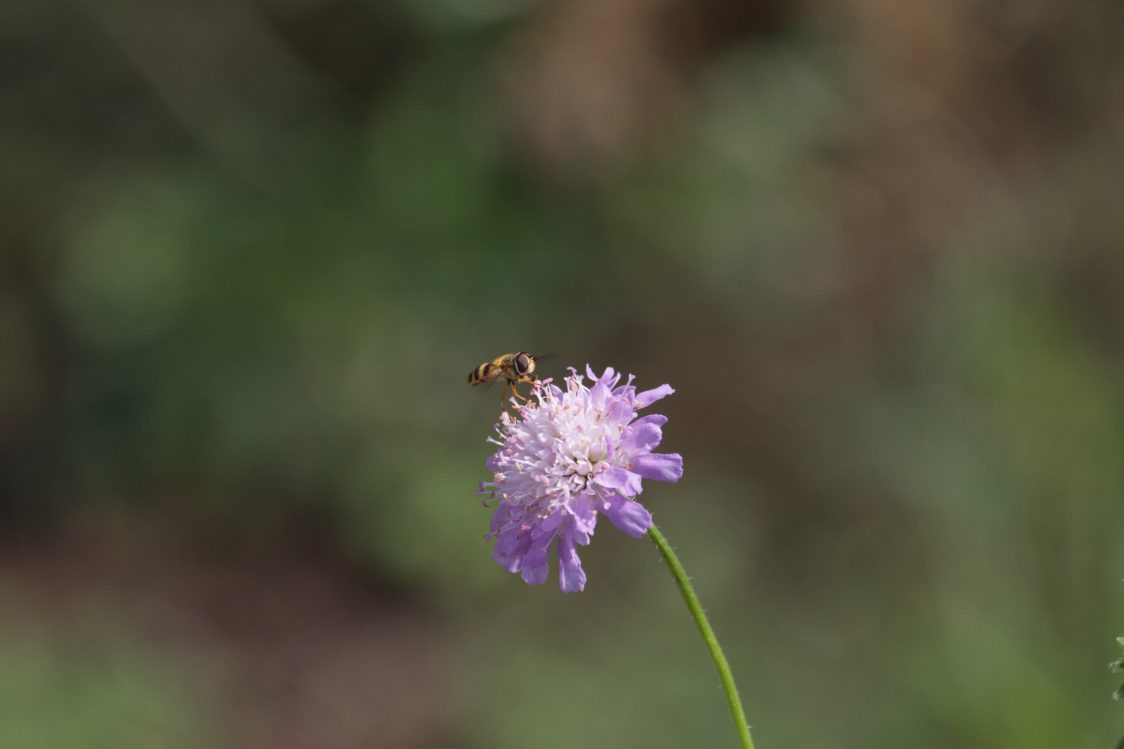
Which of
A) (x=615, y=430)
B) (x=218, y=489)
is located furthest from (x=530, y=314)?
(x=615, y=430)

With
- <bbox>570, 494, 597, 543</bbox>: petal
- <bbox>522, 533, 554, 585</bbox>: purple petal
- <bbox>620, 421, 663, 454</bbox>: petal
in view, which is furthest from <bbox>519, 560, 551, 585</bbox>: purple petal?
<bbox>620, 421, 663, 454</bbox>: petal

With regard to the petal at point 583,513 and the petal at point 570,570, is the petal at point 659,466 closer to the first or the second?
the petal at point 583,513

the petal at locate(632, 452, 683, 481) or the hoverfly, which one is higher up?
the hoverfly

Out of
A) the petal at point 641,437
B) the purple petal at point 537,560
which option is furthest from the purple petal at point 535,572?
the petal at point 641,437

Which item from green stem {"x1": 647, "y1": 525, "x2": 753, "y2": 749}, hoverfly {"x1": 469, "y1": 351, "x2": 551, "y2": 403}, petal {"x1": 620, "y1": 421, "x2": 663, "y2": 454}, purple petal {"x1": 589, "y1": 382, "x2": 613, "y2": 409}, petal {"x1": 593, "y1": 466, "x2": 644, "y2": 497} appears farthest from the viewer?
hoverfly {"x1": 469, "y1": 351, "x2": 551, "y2": 403}

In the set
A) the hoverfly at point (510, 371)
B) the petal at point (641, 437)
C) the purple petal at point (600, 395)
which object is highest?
the hoverfly at point (510, 371)

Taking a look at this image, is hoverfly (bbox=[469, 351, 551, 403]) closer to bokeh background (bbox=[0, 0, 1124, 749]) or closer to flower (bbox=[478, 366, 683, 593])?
flower (bbox=[478, 366, 683, 593])

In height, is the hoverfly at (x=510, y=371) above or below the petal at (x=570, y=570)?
above
